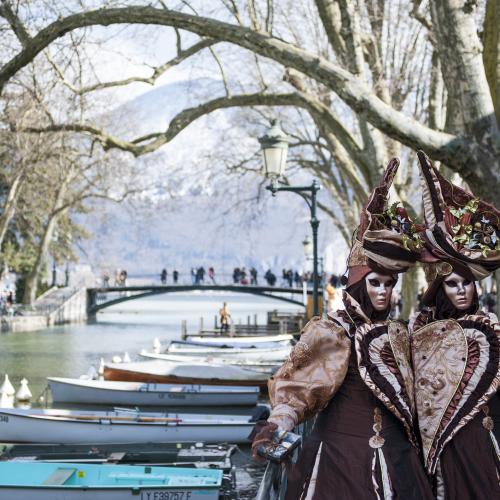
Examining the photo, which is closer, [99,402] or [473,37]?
[473,37]

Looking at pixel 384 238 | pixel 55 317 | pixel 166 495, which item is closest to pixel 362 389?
pixel 384 238

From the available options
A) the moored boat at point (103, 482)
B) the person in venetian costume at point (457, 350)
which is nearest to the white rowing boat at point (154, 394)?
the moored boat at point (103, 482)

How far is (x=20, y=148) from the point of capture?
3150cm

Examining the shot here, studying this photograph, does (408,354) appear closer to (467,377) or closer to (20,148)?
(467,377)

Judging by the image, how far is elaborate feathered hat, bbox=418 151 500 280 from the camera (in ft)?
14.8

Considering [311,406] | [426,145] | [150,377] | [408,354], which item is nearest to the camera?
[311,406]

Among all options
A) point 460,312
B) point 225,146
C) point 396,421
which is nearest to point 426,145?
point 460,312

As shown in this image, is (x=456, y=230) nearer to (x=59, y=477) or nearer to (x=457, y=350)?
(x=457, y=350)

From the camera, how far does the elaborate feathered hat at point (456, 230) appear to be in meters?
4.50

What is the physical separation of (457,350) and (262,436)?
1137 mm

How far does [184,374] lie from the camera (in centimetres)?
1830

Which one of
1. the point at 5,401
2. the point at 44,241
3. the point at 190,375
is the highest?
the point at 44,241

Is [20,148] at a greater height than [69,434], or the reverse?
[20,148]

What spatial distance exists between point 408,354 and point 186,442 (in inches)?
294
